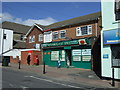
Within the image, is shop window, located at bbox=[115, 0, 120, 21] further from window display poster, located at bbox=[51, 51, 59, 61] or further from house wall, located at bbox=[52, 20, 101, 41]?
window display poster, located at bbox=[51, 51, 59, 61]

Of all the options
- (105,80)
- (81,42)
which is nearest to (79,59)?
(81,42)

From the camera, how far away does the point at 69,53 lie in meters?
20.1

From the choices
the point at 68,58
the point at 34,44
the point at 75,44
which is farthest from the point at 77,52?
the point at 34,44

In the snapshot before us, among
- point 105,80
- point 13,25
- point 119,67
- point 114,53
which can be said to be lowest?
point 105,80

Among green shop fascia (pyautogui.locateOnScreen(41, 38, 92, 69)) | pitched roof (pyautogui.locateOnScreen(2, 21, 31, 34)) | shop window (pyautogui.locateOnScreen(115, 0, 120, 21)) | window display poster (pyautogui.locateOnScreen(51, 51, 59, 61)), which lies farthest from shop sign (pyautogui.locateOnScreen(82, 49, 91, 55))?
pitched roof (pyautogui.locateOnScreen(2, 21, 31, 34))

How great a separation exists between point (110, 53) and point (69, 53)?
31.6ft

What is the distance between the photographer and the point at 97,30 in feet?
57.1

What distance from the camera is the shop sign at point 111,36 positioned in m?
10.2

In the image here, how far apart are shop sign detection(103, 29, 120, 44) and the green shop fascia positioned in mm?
6058

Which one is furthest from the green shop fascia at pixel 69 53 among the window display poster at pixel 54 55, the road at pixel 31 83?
the road at pixel 31 83

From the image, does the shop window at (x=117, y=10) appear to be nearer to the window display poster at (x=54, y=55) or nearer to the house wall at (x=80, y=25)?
the house wall at (x=80, y=25)

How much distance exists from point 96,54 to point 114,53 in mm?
6178

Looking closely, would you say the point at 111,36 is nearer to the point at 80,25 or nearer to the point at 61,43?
the point at 80,25

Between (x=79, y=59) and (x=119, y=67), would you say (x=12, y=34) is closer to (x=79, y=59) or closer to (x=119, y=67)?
(x=79, y=59)
